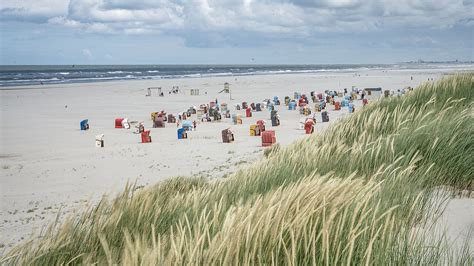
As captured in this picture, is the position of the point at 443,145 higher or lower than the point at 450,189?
higher

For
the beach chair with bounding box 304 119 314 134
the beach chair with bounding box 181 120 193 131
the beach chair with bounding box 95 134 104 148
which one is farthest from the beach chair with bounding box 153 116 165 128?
the beach chair with bounding box 304 119 314 134

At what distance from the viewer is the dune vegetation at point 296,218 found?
1915mm

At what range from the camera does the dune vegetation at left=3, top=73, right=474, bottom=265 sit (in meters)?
1.92

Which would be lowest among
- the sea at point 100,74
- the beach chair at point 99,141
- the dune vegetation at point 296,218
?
the sea at point 100,74

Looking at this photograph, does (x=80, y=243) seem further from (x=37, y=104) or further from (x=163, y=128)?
(x=37, y=104)

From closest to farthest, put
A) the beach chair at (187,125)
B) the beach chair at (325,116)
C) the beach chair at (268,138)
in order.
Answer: the beach chair at (268,138)
the beach chair at (187,125)
the beach chair at (325,116)

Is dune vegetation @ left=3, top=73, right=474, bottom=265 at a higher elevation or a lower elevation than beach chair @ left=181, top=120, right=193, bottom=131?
higher

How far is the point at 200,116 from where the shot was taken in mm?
18984

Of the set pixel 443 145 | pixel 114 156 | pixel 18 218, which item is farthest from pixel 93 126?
pixel 443 145

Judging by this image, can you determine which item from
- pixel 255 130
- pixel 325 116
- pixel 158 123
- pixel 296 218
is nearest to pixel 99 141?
pixel 158 123

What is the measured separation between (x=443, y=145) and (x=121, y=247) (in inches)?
127

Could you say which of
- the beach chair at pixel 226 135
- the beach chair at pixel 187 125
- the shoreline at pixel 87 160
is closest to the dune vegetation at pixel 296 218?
the shoreline at pixel 87 160

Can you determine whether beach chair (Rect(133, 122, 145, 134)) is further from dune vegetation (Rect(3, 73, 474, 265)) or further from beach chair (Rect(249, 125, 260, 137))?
dune vegetation (Rect(3, 73, 474, 265))

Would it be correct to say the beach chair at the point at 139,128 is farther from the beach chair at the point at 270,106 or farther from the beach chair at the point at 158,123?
the beach chair at the point at 270,106
